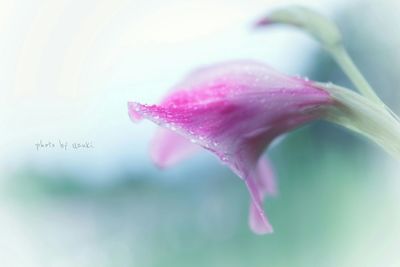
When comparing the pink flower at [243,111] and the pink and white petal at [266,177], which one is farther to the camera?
the pink and white petal at [266,177]

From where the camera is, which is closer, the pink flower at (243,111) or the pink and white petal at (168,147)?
the pink flower at (243,111)

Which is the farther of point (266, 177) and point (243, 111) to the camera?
point (266, 177)

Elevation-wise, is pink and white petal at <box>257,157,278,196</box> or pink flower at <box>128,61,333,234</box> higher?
pink flower at <box>128,61,333,234</box>

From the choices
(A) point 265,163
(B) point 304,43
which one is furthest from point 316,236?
(A) point 265,163

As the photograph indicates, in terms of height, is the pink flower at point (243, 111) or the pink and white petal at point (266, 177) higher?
the pink flower at point (243, 111)

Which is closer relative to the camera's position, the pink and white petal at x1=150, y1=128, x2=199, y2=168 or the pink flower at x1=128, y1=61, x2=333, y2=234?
the pink flower at x1=128, y1=61, x2=333, y2=234
